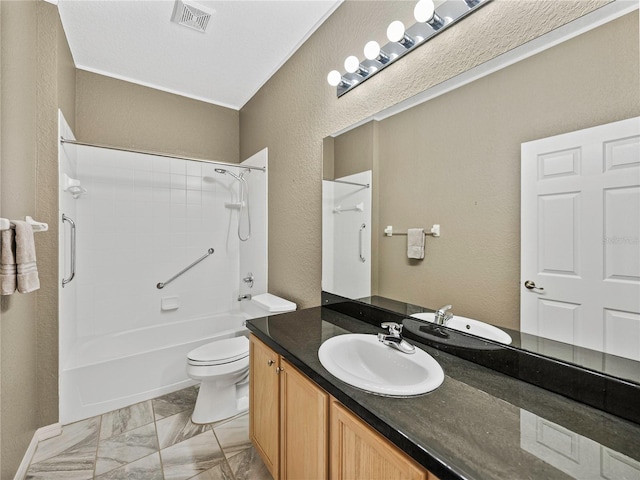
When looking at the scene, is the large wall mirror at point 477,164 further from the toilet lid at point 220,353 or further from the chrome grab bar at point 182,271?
the chrome grab bar at point 182,271

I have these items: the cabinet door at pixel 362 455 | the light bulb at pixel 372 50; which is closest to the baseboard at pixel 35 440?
the cabinet door at pixel 362 455

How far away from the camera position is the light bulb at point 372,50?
57.1 inches

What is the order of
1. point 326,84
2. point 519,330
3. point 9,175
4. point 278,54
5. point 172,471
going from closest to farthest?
1. point 519,330
2. point 9,175
3. point 172,471
4. point 326,84
5. point 278,54

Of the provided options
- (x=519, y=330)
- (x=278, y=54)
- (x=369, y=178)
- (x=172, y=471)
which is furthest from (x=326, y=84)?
(x=172, y=471)

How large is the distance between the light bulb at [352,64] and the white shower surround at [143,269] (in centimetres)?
135

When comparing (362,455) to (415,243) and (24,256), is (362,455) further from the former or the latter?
(24,256)

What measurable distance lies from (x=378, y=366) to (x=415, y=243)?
56 cm

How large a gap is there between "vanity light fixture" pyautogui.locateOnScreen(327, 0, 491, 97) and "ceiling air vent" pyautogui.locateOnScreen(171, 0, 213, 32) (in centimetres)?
98

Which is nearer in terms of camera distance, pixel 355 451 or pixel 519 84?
pixel 355 451

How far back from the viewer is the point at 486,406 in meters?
0.79

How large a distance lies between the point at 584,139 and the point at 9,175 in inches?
92.8

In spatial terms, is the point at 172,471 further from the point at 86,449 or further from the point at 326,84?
the point at 326,84

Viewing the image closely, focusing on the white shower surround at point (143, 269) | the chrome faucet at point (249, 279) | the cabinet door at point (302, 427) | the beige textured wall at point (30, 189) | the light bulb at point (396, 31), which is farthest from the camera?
the chrome faucet at point (249, 279)

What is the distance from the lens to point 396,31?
130cm
